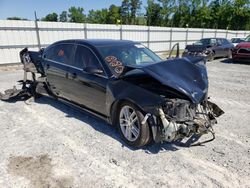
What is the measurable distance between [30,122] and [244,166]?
3923 mm

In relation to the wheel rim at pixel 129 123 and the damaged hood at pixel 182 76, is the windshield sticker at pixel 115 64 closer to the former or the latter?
the damaged hood at pixel 182 76

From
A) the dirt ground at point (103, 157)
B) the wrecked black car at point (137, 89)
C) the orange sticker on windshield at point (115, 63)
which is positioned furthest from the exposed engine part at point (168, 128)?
the orange sticker on windshield at point (115, 63)

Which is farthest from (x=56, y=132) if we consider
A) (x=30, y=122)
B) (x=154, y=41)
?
(x=154, y=41)

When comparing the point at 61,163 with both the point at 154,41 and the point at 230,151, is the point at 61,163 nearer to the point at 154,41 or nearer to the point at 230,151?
the point at 230,151

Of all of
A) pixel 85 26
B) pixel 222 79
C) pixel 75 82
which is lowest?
pixel 222 79

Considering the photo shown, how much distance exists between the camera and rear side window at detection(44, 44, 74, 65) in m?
5.06

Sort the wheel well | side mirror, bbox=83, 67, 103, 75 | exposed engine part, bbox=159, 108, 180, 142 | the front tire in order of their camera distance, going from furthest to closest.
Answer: side mirror, bbox=83, 67, 103, 75, the wheel well, the front tire, exposed engine part, bbox=159, 108, 180, 142

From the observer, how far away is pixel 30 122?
15.9 ft

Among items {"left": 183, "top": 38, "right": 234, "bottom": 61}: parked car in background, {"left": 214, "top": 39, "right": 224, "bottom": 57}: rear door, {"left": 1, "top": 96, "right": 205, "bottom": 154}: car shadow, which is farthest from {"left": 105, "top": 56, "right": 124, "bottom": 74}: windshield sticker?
{"left": 214, "top": 39, "right": 224, "bottom": 57}: rear door

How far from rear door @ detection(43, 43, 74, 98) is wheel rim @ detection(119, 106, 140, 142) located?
1770 mm

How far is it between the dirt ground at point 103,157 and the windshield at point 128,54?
4.26 ft

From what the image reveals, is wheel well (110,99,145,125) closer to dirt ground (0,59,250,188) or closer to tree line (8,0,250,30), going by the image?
dirt ground (0,59,250,188)

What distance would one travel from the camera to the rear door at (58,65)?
16.6 ft

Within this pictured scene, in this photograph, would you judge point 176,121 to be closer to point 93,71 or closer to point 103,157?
point 103,157
